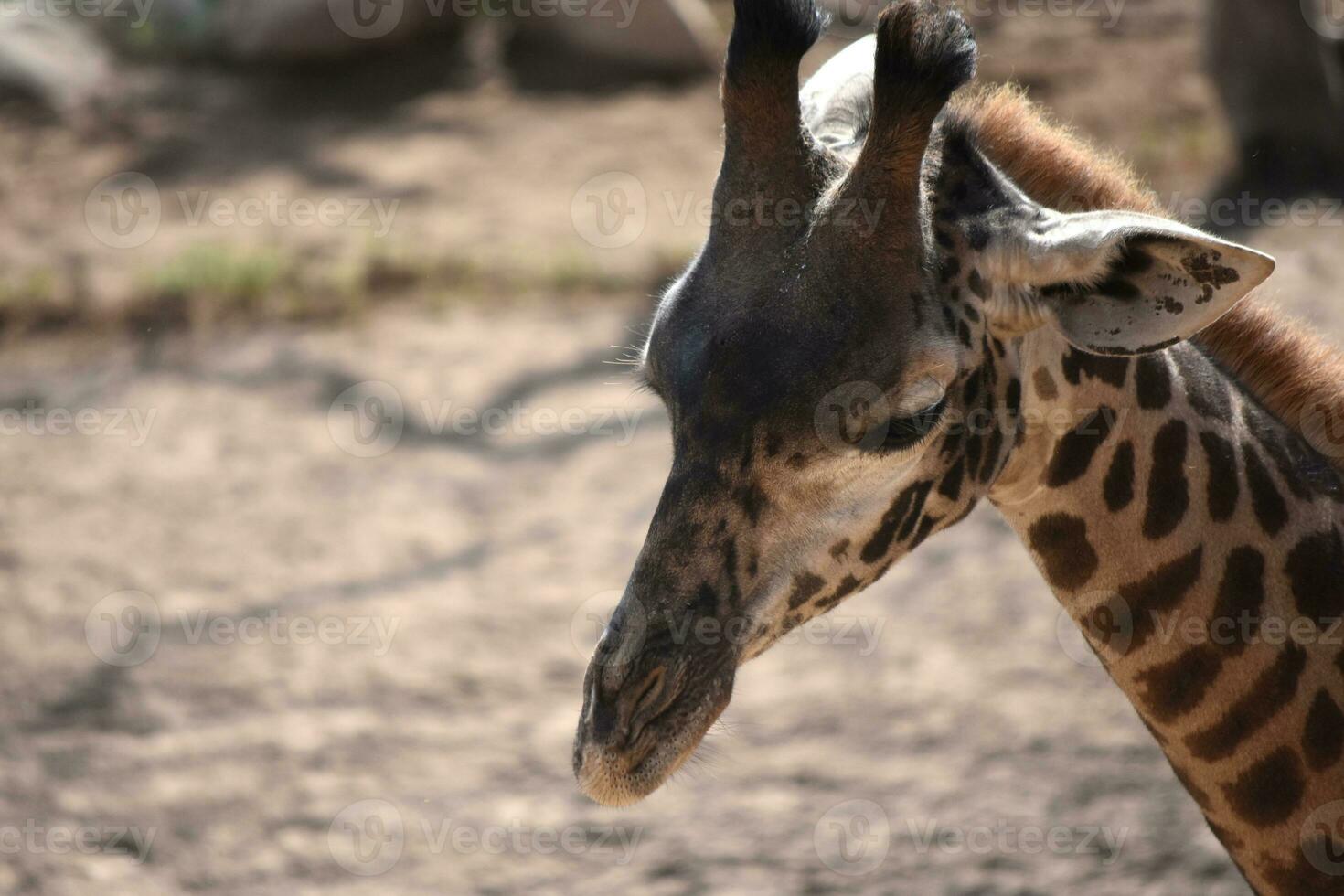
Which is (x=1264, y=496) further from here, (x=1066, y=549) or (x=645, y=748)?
(x=645, y=748)

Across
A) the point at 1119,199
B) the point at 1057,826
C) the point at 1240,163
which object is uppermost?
the point at 1119,199

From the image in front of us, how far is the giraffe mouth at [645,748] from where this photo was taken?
8.84ft

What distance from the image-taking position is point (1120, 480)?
10.1ft

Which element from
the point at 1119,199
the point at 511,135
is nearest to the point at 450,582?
the point at 1119,199

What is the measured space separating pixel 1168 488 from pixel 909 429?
0.71 meters

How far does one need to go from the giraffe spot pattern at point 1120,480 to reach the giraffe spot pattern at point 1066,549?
3.2 inches

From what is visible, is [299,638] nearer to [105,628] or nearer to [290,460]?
[105,628]

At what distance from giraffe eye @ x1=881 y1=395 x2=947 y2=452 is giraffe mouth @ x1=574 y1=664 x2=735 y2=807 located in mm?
570

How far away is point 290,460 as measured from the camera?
815cm

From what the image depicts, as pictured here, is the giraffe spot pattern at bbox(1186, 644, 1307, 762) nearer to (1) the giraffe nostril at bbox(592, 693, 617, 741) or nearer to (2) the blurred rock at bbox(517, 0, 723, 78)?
(1) the giraffe nostril at bbox(592, 693, 617, 741)

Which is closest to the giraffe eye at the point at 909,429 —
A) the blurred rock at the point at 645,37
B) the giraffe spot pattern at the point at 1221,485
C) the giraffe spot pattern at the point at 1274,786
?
the giraffe spot pattern at the point at 1221,485

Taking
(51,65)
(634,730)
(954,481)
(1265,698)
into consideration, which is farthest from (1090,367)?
(51,65)

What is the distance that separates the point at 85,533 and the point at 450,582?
6.79 ft

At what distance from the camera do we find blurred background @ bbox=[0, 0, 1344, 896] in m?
→ 5.34
